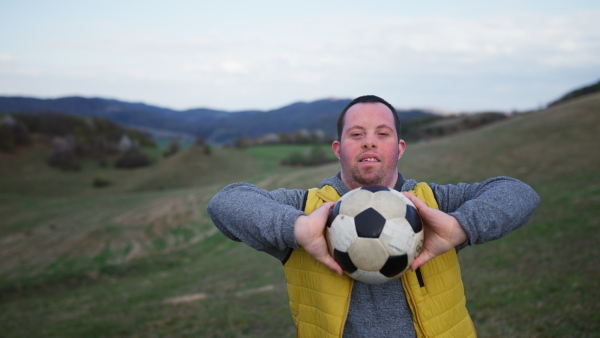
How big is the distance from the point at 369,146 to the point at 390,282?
37.6 inches

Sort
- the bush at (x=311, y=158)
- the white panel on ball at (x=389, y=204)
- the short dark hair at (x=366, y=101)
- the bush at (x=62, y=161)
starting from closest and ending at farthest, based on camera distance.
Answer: the white panel on ball at (x=389, y=204) → the short dark hair at (x=366, y=101) → the bush at (x=311, y=158) → the bush at (x=62, y=161)

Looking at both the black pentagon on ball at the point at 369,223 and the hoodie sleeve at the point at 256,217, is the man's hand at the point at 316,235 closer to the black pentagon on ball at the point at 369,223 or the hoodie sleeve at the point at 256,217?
the hoodie sleeve at the point at 256,217

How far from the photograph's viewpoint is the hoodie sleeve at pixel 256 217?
91.0 inches

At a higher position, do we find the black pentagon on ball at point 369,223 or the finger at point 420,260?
the black pentagon on ball at point 369,223

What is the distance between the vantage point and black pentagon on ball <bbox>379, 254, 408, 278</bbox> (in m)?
2.29

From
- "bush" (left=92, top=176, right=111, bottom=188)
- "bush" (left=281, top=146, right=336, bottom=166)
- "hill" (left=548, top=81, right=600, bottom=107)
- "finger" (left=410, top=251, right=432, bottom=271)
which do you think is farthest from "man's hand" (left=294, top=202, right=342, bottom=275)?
"bush" (left=92, top=176, right=111, bottom=188)

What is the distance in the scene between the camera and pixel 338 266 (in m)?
2.38

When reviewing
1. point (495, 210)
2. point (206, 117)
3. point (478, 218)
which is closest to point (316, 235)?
point (478, 218)

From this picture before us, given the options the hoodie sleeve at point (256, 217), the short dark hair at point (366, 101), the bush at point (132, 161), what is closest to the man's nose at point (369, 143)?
the short dark hair at point (366, 101)

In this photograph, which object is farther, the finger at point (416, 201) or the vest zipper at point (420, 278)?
the vest zipper at point (420, 278)

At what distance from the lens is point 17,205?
4353 cm

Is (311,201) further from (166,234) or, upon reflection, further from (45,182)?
(45,182)

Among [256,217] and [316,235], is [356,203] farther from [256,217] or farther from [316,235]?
[256,217]

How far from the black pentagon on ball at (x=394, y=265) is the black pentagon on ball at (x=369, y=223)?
171 mm
